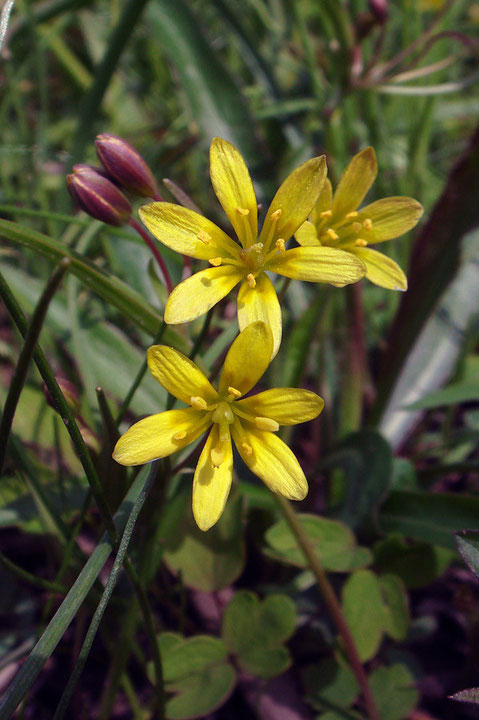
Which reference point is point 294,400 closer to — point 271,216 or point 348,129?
point 271,216

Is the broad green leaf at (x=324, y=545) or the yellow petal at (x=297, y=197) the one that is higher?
the yellow petal at (x=297, y=197)

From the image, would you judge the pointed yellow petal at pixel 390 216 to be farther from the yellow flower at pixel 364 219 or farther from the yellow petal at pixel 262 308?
the yellow petal at pixel 262 308

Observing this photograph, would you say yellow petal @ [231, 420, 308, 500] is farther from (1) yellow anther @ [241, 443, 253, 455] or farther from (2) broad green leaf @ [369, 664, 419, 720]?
(2) broad green leaf @ [369, 664, 419, 720]

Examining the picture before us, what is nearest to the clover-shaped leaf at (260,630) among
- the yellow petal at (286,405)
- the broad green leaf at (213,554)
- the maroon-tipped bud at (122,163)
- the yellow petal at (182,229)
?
the broad green leaf at (213,554)

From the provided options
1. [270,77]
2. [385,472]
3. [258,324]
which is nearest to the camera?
[258,324]

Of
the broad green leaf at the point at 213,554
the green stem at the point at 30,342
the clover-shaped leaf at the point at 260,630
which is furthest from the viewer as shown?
the broad green leaf at the point at 213,554

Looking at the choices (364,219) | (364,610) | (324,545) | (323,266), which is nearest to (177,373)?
(323,266)

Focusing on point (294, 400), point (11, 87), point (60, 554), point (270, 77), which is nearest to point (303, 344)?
point (294, 400)
